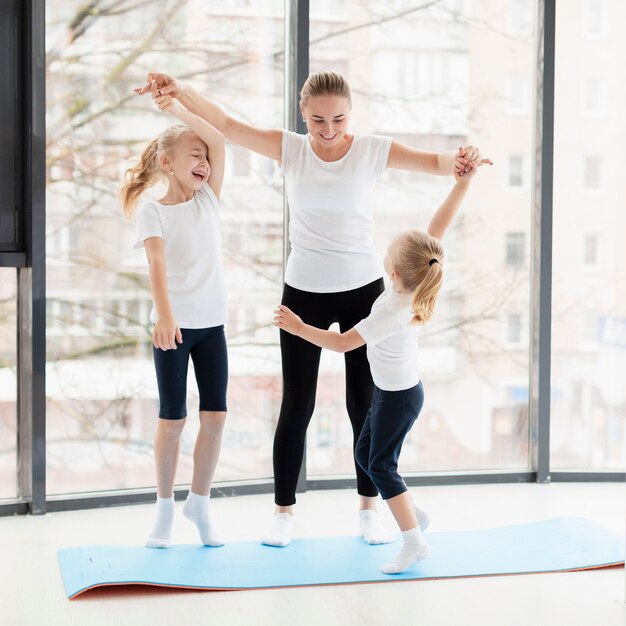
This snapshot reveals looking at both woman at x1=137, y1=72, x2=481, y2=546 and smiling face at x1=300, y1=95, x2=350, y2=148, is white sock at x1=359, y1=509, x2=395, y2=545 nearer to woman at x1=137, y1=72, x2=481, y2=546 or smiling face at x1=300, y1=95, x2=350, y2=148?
woman at x1=137, y1=72, x2=481, y2=546

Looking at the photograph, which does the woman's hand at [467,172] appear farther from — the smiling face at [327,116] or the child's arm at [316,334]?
the child's arm at [316,334]

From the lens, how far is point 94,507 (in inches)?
114

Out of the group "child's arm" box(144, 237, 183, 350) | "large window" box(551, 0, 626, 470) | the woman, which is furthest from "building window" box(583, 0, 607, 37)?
"child's arm" box(144, 237, 183, 350)

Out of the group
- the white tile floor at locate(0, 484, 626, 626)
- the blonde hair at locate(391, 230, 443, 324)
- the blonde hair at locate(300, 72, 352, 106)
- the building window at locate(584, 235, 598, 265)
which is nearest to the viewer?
the white tile floor at locate(0, 484, 626, 626)

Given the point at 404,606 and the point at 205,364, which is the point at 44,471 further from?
the point at 404,606

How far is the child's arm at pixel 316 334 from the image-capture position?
7.28 ft

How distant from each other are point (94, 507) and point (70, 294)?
0.71 metres

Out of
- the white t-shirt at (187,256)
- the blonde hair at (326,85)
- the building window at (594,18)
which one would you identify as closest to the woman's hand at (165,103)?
the white t-shirt at (187,256)

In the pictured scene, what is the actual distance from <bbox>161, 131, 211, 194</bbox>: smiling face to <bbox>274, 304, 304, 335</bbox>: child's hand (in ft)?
1.52

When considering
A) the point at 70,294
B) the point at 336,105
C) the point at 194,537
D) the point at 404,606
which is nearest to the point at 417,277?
the point at 336,105

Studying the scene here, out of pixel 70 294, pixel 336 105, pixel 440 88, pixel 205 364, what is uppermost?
pixel 440 88

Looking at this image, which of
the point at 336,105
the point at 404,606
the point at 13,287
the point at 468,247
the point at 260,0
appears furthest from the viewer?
the point at 468,247

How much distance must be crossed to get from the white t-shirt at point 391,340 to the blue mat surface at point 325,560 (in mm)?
488

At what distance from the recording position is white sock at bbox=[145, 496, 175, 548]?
2.43 metres
